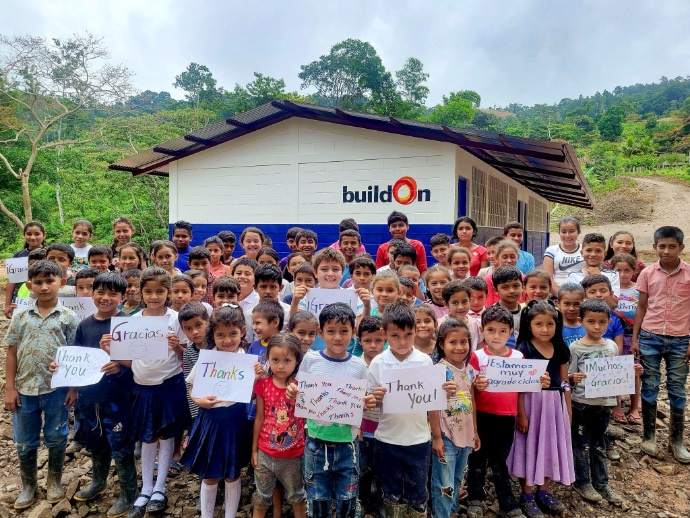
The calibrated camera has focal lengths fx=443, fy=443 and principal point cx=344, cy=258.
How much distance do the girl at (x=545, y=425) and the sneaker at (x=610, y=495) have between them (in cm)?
47

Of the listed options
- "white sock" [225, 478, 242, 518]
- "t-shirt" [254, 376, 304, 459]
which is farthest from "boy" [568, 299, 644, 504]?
"white sock" [225, 478, 242, 518]

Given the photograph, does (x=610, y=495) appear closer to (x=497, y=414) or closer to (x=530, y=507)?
(x=530, y=507)

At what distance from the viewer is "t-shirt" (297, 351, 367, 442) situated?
2430mm

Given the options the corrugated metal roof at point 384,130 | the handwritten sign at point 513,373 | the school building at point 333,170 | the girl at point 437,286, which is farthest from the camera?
the school building at point 333,170

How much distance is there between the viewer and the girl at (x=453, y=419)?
8.63 feet

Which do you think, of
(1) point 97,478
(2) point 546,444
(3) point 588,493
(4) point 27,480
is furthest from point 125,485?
(3) point 588,493

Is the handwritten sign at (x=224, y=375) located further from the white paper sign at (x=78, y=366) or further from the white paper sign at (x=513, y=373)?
the white paper sign at (x=513, y=373)

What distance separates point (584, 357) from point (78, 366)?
3.34 metres

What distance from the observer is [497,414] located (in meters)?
2.83

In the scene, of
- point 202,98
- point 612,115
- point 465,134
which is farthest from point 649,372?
point 612,115

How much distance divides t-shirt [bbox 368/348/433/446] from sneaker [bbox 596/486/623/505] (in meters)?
1.65

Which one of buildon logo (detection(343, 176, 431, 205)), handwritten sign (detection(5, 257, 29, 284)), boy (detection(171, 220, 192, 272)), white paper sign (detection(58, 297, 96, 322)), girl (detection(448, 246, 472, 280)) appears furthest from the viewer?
buildon logo (detection(343, 176, 431, 205))

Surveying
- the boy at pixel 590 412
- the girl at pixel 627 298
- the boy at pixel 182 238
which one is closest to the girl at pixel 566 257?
the girl at pixel 627 298

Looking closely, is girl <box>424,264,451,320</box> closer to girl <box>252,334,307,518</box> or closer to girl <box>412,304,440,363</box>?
girl <box>412,304,440,363</box>
